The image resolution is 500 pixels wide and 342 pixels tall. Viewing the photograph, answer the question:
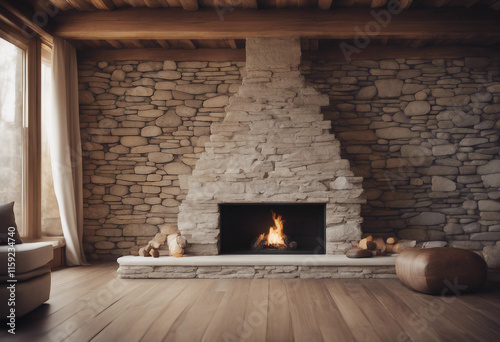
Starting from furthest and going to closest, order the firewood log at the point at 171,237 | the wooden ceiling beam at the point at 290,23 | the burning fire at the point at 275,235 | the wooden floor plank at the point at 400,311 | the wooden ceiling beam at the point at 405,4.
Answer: the burning fire at the point at 275,235, the firewood log at the point at 171,237, the wooden ceiling beam at the point at 290,23, the wooden ceiling beam at the point at 405,4, the wooden floor plank at the point at 400,311

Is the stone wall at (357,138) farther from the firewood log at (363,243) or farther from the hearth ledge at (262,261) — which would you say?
the hearth ledge at (262,261)

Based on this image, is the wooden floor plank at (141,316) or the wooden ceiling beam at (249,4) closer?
the wooden floor plank at (141,316)

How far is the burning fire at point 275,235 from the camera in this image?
4.82m

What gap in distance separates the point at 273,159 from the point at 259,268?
4.03 ft

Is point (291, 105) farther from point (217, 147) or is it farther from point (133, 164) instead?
point (133, 164)

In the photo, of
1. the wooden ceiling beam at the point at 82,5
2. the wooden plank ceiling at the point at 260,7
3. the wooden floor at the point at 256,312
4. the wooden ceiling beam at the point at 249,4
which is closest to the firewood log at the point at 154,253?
the wooden floor at the point at 256,312

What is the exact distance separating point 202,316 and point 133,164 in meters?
2.88

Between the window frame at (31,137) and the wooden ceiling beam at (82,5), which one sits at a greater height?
the wooden ceiling beam at (82,5)

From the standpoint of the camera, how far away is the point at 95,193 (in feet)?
17.3

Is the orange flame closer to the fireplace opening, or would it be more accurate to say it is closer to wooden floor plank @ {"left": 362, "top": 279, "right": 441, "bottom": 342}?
the fireplace opening

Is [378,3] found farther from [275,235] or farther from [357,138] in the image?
[275,235]

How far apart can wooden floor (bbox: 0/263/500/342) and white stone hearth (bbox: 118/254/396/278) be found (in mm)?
140

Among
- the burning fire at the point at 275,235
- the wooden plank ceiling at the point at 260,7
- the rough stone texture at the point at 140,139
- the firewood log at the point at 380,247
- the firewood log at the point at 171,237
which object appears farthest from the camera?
the rough stone texture at the point at 140,139

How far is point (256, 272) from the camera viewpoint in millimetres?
4250
